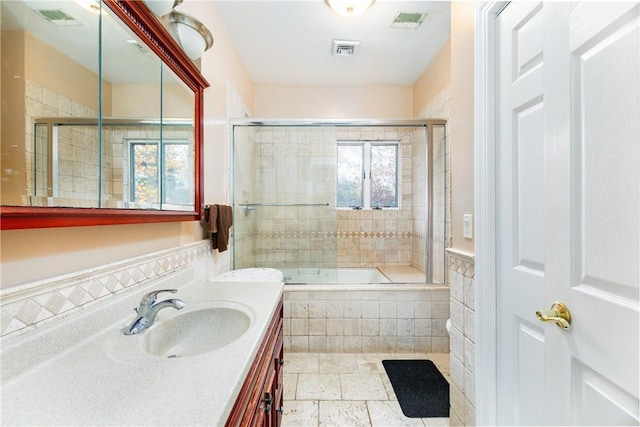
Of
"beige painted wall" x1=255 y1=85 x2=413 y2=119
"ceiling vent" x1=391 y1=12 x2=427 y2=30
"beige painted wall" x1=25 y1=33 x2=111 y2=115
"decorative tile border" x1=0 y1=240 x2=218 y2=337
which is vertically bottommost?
"decorative tile border" x1=0 y1=240 x2=218 y2=337

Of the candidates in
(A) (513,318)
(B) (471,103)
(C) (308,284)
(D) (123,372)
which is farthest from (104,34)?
(C) (308,284)

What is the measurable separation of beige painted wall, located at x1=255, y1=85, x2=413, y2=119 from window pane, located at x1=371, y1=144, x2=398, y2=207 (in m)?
0.53

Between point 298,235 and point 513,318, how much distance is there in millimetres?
2041

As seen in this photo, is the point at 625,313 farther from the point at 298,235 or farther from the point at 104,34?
the point at 298,235

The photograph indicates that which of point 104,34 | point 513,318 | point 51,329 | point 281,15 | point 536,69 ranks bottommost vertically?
point 513,318

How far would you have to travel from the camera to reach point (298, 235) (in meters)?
2.79

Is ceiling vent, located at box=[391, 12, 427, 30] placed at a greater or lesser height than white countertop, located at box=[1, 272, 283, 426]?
greater

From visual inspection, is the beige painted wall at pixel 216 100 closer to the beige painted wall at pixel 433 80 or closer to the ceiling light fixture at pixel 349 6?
the ceiling light fixture at pixel 349 6

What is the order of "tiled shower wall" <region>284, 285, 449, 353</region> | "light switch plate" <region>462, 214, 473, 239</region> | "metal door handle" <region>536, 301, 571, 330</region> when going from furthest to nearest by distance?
"tiled shower wall" <region>284, 285, 449, 353</region> → "light switch plate" <region>462, 214, 473, 239</region> → "metal door handle" <region>536, 301, 571, 330</region>

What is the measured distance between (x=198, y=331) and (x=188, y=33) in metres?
1.43

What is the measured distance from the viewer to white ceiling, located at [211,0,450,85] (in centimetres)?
199

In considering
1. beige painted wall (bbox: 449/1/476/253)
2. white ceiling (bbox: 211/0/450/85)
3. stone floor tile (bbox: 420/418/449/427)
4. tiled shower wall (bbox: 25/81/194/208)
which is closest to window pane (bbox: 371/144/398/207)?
white ceiling (bbox: 211/0/450/85)

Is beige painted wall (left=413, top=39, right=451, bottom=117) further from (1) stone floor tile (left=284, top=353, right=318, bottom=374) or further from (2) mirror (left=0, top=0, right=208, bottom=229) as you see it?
(1) stone floor tile (left=284, top=353, right=318, bottom=374)

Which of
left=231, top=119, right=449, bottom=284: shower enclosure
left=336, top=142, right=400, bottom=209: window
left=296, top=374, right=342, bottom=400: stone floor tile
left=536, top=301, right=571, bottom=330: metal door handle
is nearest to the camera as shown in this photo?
left=536, top=301, right=571, bottom=330: metal door handle
